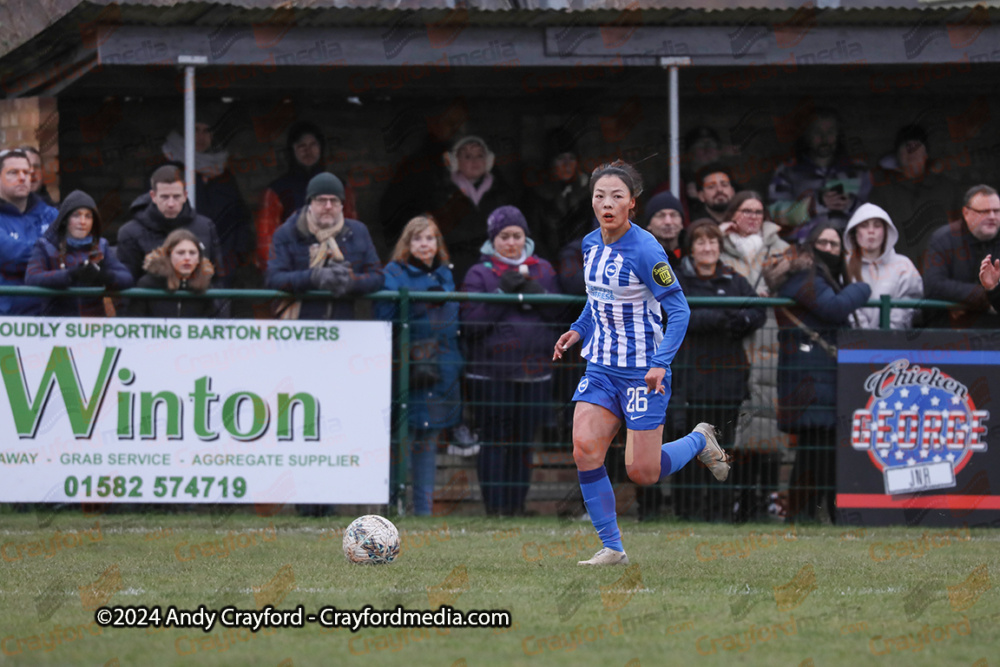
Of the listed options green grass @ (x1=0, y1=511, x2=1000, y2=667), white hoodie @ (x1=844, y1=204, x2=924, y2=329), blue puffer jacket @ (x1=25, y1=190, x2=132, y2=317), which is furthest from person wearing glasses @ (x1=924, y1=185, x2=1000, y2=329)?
blue puffer jacket @ (x1=25, y1=190, x2=132, y2=317)

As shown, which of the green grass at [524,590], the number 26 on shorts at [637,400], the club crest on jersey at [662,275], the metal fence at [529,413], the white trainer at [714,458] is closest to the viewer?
the green grass at [524,590]

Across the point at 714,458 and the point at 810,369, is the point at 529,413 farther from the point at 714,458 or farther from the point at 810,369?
the point at 714,458

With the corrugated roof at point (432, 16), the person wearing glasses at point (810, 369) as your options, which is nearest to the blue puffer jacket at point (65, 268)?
the corrugated roof at point (432, 16)

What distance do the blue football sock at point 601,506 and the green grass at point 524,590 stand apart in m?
0.22

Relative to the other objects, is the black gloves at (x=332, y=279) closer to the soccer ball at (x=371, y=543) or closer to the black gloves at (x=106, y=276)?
the black gloves at (x=106, y=276)

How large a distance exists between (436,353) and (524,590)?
396 centimetres

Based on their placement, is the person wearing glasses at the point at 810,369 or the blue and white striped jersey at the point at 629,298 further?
the person wearing glasses at the point at 810,369

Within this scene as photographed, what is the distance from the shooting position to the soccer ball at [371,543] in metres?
7.50

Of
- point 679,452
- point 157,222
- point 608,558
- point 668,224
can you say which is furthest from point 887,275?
point 157,222

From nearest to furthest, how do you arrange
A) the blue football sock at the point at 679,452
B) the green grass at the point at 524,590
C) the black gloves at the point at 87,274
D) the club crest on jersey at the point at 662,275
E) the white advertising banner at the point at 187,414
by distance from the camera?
the green grass at the point at 524,590, the club crest on jersey at the point at 662,275, the blue football sock at the point at 679,452, the white advertising banner at the point at 187,414, the black gloves at the point at 87,274

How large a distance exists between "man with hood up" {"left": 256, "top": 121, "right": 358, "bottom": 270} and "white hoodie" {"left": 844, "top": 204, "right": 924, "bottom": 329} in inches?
179

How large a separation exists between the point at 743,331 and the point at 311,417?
3.22 m

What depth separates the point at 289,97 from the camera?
14945mm

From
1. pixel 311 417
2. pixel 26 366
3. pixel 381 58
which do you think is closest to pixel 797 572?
pixel 311 417
